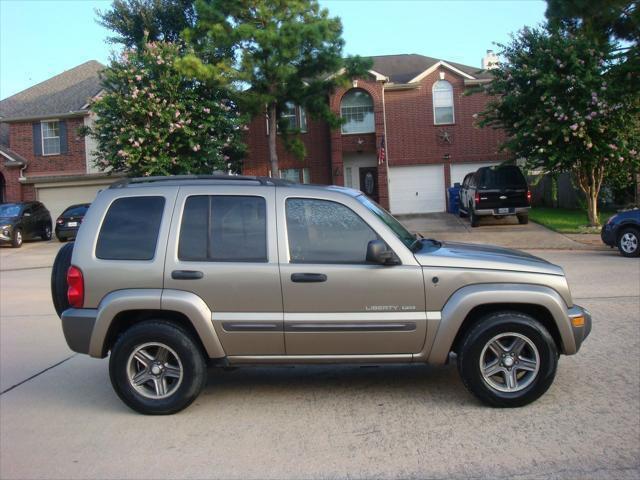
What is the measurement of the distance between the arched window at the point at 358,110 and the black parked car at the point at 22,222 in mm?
14098

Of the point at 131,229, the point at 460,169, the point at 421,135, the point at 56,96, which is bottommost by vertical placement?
the point at 131,229

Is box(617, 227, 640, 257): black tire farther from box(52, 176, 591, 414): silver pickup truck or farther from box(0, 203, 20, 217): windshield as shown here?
box(0, 203, 20, 217): windshield

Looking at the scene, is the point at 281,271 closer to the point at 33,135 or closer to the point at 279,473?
the point at 279,473

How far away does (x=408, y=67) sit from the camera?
3403 centimetres

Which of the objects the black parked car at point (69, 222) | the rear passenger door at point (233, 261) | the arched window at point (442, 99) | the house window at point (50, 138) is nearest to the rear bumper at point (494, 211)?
the arched window at point (442, 99)

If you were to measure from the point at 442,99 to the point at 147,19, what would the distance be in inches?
581

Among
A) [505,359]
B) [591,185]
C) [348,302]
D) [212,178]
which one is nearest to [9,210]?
[591,185]

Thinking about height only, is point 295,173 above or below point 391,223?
above

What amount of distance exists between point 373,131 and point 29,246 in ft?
52.2

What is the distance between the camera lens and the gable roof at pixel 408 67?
106 ft

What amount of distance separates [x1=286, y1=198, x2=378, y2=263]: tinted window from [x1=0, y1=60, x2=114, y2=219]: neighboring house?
1110 inches

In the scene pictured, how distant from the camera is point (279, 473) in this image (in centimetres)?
441

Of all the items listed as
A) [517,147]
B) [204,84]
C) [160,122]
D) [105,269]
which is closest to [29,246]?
[160,122]

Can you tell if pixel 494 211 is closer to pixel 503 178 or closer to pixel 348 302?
pixel 503 178
